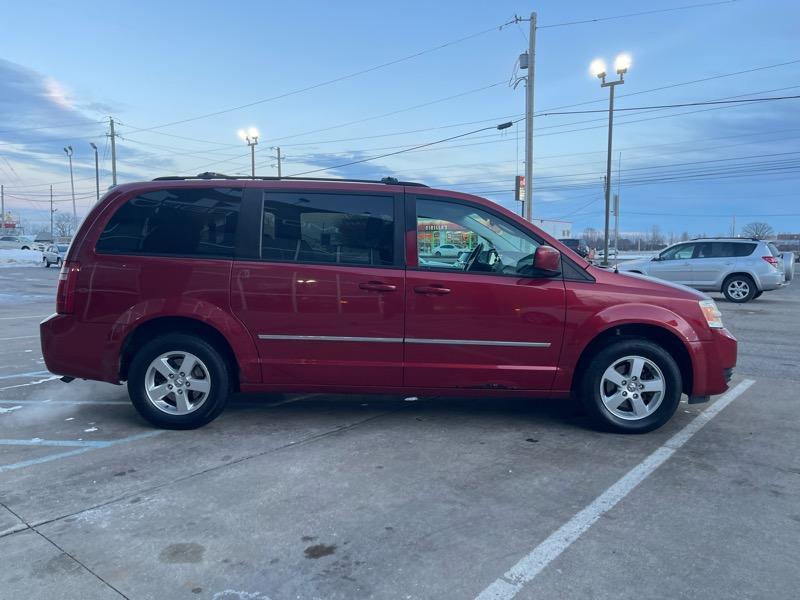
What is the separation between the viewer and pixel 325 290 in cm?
452

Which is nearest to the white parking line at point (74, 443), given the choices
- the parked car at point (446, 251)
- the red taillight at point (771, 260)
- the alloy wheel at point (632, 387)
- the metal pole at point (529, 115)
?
the parked car at point (446, 251)

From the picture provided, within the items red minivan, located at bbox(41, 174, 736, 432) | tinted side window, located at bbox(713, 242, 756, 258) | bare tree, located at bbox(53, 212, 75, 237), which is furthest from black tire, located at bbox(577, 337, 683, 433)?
bare tree, located at bbox(53, 212, 75, 237)

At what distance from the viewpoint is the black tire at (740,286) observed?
14797 mm

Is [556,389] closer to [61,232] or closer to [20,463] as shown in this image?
[20,463]

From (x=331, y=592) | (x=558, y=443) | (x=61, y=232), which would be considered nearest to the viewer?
(x=331, y=592)

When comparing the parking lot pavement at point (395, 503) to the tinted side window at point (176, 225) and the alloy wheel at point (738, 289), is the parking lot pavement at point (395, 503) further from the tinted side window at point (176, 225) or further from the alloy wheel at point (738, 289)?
the alloy wheel at point (738, 289)

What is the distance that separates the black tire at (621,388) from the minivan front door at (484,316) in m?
0.31

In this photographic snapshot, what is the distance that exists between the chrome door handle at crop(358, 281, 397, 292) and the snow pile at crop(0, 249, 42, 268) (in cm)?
4291

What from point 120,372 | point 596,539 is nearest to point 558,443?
point 596,539

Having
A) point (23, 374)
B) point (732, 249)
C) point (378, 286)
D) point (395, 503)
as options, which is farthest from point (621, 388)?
point (732, 249)

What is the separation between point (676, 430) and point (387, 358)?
2.48m

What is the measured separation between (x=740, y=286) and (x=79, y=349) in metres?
15.3

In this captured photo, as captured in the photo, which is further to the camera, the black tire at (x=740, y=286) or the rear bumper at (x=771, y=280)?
the black tire at (x=740, y=286)

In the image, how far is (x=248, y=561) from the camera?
2.80m
